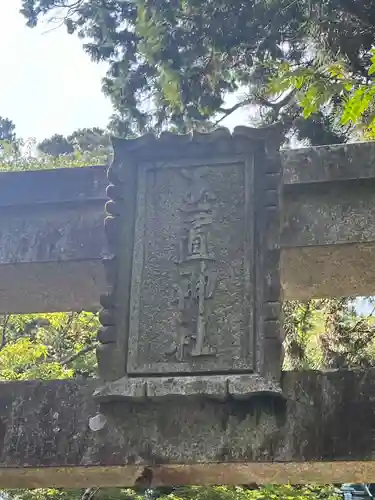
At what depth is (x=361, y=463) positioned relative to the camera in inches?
100

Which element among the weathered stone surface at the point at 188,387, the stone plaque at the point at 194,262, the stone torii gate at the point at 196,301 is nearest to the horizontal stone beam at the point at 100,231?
A: the stone torii gate at the point at 196,301

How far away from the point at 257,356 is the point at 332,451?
439 millimetres

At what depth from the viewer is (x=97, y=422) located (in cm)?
279

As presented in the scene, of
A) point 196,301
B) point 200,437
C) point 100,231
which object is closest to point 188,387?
point 200,437

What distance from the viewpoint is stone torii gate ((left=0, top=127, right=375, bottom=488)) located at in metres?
2.66

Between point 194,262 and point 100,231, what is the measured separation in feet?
2.08

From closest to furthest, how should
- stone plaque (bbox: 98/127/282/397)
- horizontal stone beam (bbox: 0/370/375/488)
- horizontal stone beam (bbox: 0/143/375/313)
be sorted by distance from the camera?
1. horizontal stone beam (bbox: 0/370/375/488)
2. stone plaque (bbox: 98/127/282/397)
3. horizontal stone beam (bbox: 0/143/375/313)

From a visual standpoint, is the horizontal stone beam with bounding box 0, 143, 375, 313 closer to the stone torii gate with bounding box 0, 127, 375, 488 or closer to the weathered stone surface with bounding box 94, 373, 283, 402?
the stone torii gate with bounding box 0, 127, 375, 488

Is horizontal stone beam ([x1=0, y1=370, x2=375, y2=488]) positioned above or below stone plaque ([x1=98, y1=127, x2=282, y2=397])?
below

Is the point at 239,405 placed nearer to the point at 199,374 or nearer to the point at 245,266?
the point at 199,374

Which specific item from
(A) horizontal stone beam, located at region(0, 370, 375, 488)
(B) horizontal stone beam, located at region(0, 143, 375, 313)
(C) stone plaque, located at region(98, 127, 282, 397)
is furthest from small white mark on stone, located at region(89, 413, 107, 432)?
(B) horizontal stone beam, located at region(0, 143, 375, 313)

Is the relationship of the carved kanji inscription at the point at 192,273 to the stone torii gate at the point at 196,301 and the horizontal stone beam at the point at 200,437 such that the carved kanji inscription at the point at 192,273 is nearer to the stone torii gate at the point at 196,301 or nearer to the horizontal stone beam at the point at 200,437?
the stone torii gate at the point at 196,301

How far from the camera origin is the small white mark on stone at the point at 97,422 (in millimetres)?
2787

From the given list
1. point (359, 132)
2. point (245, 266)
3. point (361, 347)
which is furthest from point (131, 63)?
point (245, 266)
